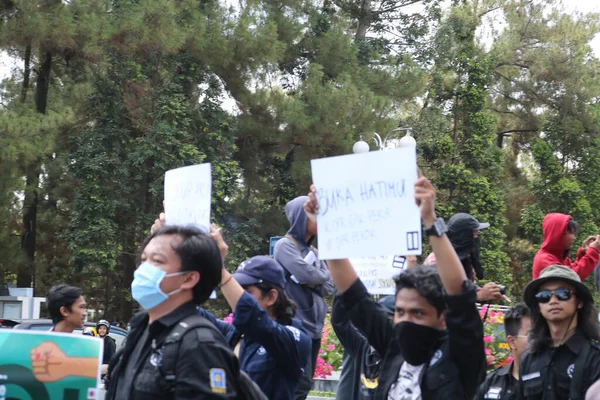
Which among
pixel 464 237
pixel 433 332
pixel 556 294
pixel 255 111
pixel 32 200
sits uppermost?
pixel 255 111

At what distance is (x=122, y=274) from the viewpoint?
3219 cm

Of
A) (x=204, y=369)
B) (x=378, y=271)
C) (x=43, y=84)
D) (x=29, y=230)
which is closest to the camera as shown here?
(x=204, y=369)

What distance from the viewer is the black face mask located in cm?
393

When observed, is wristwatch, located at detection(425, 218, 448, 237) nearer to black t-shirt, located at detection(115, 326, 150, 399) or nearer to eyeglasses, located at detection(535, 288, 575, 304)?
black t-shirt, located at detection(115, 326, 150, 399)

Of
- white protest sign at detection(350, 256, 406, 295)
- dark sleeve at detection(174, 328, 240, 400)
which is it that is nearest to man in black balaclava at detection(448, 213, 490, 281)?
white protest sign at detection(350, 256, 406, 295)

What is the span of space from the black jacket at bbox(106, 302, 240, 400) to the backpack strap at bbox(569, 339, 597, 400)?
75.2 inches

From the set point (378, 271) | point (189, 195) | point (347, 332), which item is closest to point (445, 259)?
point (347, 332)

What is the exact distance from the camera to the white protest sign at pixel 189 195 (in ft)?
17.4

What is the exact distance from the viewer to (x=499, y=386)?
5508mm

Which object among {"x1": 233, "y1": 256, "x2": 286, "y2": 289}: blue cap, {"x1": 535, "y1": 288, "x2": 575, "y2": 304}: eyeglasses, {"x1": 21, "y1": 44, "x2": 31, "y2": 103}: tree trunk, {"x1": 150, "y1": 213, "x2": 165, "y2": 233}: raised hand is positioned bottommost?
{"x1": 535, "y1": 288, "x2": 575, "y2": 304}: eyeglasses

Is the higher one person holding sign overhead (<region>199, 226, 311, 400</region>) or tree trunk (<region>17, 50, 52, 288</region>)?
tree trunk (<region>17, 50, 52, 288</region>)

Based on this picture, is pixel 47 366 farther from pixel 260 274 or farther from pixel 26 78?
pixel 26 78

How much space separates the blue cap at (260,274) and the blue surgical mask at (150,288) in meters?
1.22

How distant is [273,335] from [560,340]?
1.52m
